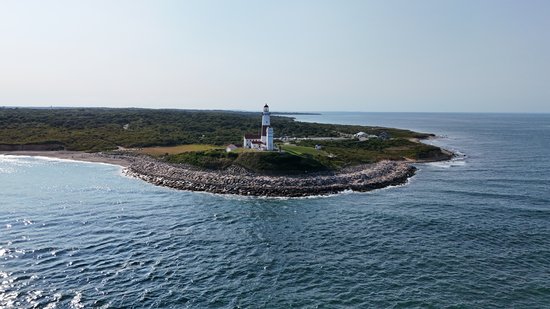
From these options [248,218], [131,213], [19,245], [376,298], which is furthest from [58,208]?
[376,298]

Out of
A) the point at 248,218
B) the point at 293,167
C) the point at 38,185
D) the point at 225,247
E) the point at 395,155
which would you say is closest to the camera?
the point at 225,247

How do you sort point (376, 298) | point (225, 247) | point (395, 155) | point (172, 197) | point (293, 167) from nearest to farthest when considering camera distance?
→ point (376, 298), point (225, 247), point (172, 197), point (293, 167), point (395, 155)

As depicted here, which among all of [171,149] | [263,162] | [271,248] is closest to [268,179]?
[263,162]

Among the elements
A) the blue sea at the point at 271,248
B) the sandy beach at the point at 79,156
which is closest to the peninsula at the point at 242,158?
the sandy beach at the point at 79,156

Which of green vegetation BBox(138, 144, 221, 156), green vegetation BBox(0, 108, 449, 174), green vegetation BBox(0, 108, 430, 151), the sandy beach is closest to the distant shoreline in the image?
green vegetation BBox(0, 108, 449, 174)

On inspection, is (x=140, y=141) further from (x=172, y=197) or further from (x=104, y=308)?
(x=104, y=308)

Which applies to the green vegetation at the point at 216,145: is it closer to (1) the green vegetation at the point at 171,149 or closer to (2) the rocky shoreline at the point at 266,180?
(1) the green vegetation at the point at 171,149

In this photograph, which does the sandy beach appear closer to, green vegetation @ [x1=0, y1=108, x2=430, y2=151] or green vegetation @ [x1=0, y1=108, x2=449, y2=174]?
green vegetation @ [x1=0, y1=108, x2=449, y2=174]
